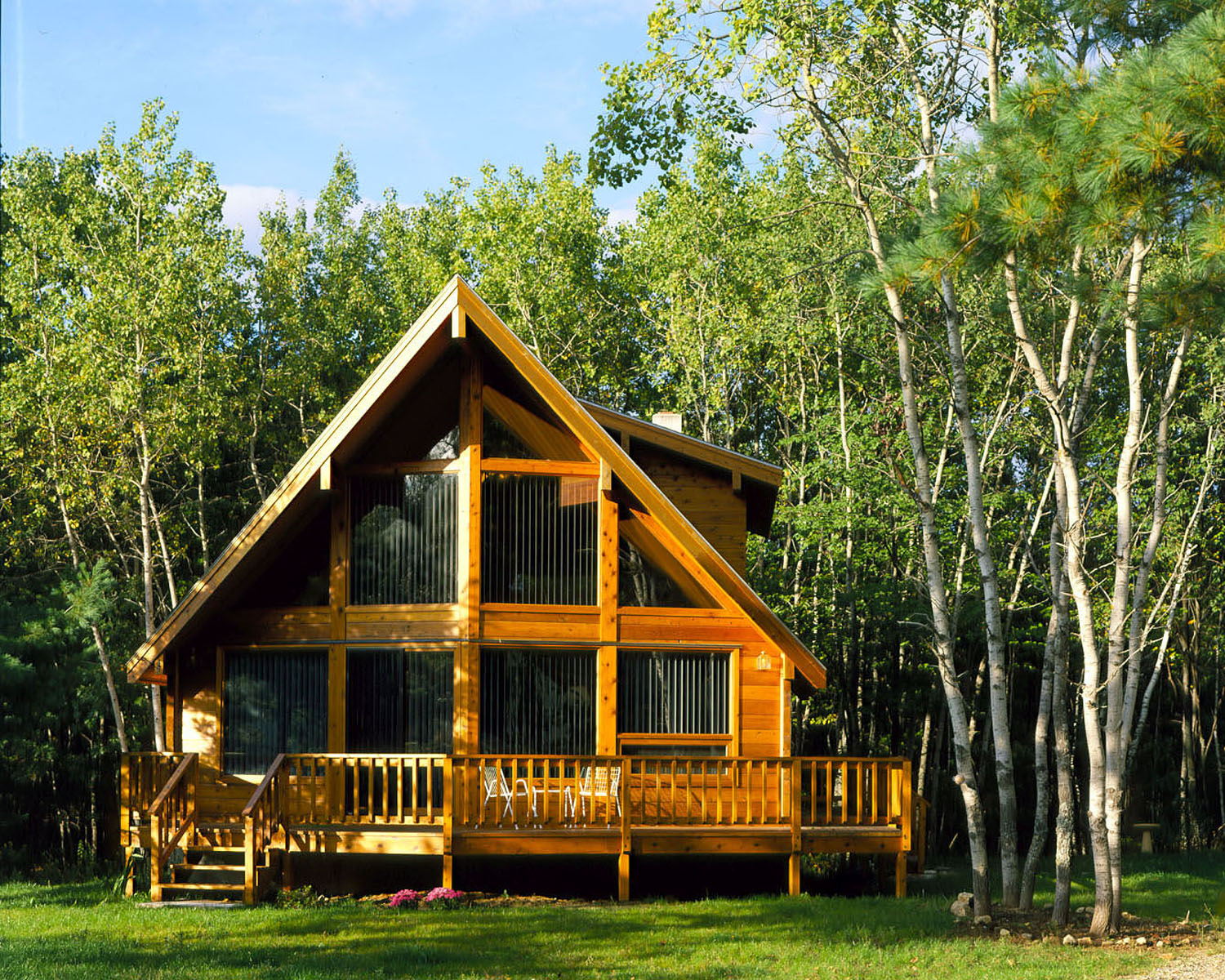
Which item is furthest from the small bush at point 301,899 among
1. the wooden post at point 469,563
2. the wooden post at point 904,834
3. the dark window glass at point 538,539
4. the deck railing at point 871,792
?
the wooden post at point 904,834

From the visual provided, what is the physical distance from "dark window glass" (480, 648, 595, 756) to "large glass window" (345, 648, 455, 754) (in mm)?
435

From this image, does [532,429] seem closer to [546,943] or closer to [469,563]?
[469,563]

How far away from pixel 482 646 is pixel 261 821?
2762 mm

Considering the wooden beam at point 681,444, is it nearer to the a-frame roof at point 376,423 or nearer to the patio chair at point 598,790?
the a-frame roof at point 376,423

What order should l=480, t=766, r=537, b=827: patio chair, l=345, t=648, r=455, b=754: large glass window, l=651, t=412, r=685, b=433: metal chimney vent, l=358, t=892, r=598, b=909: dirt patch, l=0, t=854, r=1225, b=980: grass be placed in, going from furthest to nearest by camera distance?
l=651, t=412, r=685, b=433: metal chimney vent
l=345, t=648, r=455, b=754: large glass window
l=480, t=766, r=537, b=827: patio chair
l=358, t=892, r=598, b=909: dirt patch
l=0, t=854, r=1225, b=980: grass

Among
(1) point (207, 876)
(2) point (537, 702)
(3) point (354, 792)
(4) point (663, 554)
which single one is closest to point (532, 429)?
(4) point (663, 554)

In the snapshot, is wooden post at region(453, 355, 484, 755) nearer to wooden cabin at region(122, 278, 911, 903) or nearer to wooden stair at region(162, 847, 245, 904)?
wooden cabin at region(122, 278, 911, 903)

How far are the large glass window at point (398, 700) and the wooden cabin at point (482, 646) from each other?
0.02m

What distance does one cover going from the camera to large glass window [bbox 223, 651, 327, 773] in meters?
13.8

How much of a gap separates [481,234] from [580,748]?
48.6ft

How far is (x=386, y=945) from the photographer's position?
388 inches

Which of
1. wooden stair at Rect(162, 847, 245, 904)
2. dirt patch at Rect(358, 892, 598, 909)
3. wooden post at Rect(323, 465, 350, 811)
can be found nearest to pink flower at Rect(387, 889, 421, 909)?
dirt patch at Rect(358, 892, 598, 909)

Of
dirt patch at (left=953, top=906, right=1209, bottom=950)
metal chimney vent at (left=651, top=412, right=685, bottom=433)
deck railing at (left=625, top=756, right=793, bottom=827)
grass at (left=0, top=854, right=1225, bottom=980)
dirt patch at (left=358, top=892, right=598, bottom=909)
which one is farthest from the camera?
metal chimney vent at (left=651, top=412, right=685, bottom=433)

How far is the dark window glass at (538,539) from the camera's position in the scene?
543 inches
